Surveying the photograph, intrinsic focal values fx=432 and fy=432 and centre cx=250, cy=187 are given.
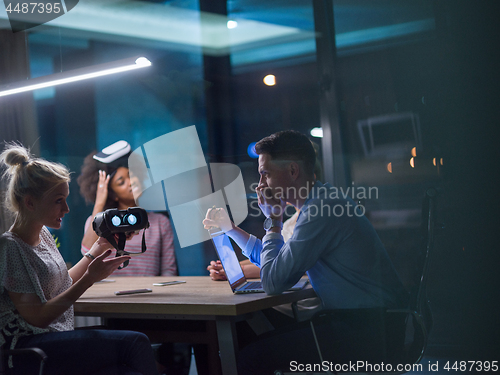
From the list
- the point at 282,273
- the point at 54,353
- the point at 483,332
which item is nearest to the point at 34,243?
the point at 54,353

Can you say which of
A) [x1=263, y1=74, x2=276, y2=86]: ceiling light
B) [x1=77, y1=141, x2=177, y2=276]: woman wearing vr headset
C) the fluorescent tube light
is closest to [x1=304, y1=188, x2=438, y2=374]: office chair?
[x1=263, y1=74, x2=276, y2=86]: ceiling light

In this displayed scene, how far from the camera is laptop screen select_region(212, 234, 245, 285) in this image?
67.9 inches

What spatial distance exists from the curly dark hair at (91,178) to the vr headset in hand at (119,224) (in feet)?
3.30

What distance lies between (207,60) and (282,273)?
1195mm

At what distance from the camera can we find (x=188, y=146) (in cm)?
232

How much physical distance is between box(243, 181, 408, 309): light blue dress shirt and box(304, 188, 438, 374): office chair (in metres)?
0.04

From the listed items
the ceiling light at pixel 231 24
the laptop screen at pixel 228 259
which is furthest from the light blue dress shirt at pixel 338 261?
the ceiling light at pixel 231 24

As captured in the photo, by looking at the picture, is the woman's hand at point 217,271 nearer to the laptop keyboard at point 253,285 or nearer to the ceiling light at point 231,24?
the laptop keyboard at point 253,285

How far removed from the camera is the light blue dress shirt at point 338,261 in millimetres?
1485

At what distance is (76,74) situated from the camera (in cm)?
231

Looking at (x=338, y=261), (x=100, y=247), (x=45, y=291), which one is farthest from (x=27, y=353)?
(x=338, y=261)

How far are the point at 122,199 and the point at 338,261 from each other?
1.90m

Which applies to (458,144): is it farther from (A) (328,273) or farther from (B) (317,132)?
(A) (328,273)

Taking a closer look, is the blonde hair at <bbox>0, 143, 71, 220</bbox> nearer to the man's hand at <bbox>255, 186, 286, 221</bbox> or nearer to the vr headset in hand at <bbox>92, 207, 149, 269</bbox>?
the vr headset in hand at <bbox>92, 207, 149, 269</bbox>
